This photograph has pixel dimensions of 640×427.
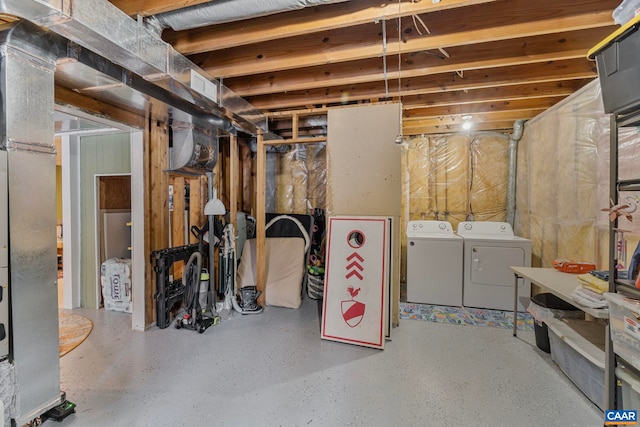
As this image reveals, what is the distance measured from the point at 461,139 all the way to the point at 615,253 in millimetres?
3154

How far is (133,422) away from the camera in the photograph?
162 centimetres

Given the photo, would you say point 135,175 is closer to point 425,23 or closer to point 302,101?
point 302,101

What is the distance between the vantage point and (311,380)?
201 centimetres

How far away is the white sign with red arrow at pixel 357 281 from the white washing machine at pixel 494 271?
61.3 inches

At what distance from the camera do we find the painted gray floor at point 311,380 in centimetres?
167

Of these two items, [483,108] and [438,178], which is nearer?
[483,108]

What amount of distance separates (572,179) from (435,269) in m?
1.68

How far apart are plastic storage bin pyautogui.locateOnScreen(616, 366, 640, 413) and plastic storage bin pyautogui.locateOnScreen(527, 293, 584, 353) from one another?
827mm

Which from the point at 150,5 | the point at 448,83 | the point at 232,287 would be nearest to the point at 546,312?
the point at 448,83

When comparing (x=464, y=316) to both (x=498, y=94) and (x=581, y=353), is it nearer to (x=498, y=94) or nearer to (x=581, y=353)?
(x=581, y=353)

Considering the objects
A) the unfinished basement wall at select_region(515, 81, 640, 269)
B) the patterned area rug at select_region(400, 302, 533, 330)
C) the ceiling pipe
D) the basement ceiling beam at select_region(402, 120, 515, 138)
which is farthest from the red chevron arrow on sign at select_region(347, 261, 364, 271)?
the ceiling pipe

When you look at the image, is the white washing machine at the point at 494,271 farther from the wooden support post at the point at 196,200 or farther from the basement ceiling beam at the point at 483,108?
the wooden support post at the point at 196,200

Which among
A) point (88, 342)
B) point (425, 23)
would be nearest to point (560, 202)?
point (425, 23)

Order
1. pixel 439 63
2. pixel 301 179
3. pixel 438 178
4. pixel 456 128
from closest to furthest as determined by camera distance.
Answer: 1. pixel 439 63
2. pixel 456 128
3. pixel 438 178
4. pixel 301 179
